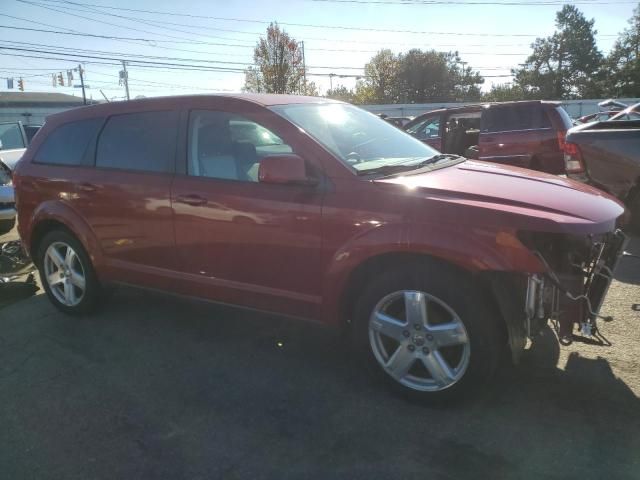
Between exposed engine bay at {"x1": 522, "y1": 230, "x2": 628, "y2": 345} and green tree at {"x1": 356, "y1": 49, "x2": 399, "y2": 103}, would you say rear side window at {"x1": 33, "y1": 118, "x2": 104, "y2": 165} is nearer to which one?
exposed engine bay at {"x1": 522, "y1": 230, "x2": 628, "y2": 345}

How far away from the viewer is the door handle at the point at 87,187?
406 centimetres

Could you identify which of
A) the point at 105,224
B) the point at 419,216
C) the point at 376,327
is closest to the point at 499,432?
the point at 376,327

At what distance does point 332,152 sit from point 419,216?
719 mm

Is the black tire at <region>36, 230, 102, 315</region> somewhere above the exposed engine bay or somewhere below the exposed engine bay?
below

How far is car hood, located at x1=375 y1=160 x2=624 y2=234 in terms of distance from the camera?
253 centimetres

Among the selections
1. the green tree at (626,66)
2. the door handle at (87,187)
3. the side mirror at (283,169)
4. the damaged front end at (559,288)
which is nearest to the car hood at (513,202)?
the damaged front end at (559,288)

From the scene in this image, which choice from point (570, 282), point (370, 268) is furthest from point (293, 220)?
point (570, 282)

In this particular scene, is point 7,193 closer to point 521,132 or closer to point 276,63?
point 521,132

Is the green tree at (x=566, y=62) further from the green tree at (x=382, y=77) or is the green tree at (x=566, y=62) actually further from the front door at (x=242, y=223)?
the front door at (x=242, y=223)

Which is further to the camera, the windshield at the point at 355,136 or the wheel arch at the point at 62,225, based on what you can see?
the wheel arch at the point at 62,225

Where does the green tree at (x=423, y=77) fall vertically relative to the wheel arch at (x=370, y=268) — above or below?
above

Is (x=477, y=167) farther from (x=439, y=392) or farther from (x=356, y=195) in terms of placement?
(x=439, y=392)

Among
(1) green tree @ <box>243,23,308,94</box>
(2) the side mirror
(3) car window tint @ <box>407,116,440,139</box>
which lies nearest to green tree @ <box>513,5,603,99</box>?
(1) green tree @ <box>243,23,308,94</box>

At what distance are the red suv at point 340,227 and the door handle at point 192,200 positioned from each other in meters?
0.01
